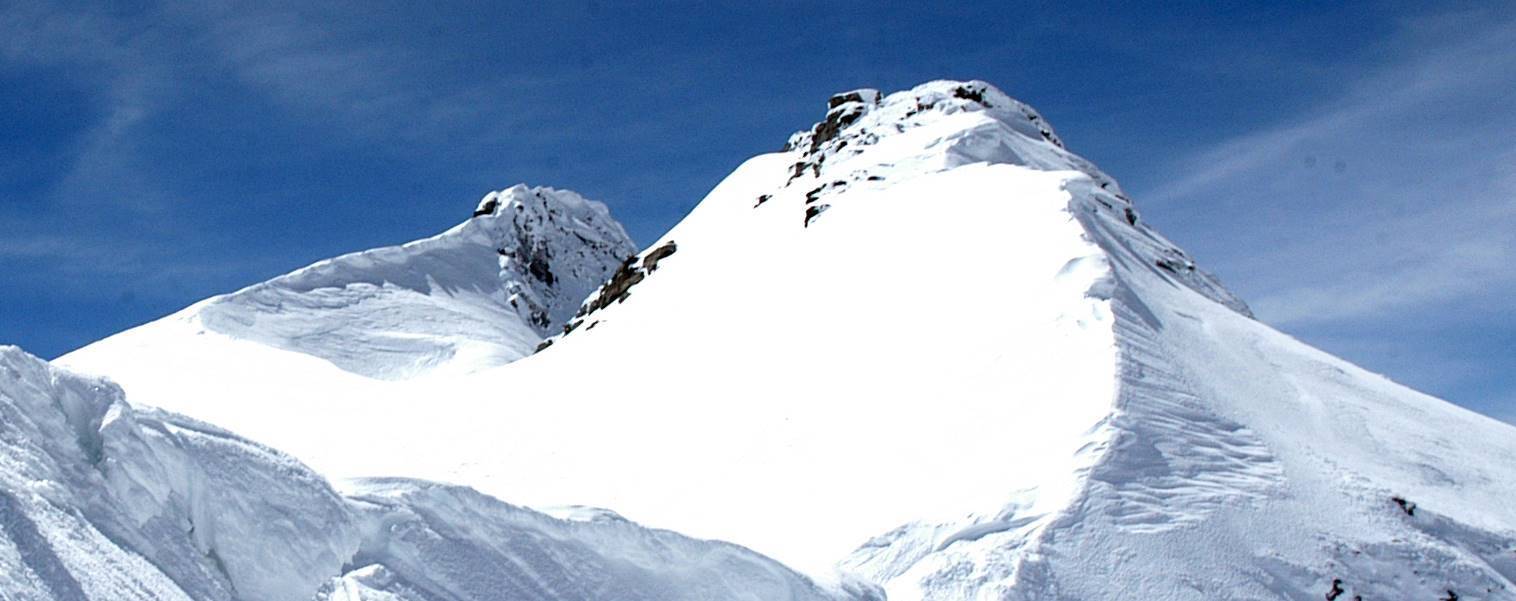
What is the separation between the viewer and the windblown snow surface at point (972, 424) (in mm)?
14438

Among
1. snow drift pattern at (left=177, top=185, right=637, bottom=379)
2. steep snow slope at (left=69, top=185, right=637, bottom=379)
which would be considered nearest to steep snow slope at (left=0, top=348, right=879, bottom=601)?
steep snow slope at (left=69, top=185, right=637, bottom=379)

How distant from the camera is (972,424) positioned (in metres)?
17.1

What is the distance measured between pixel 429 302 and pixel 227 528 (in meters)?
35.2

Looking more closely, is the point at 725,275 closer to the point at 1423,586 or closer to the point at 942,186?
the point at 942,186

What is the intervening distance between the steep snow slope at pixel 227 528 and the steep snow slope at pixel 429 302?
23086 millimetres

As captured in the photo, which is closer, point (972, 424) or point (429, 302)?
point (972, 424)

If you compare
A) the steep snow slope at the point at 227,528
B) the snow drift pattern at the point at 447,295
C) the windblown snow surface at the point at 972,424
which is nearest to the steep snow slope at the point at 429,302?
the snow drift pattern at the point at 447,295

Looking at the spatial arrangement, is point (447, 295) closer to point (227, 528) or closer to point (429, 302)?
point (429, 302)

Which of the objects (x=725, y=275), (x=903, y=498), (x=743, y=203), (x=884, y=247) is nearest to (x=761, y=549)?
(x=903, y=498)

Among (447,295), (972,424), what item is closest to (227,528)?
(972,424)

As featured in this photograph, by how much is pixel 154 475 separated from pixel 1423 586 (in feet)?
37.9

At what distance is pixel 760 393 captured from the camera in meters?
19.9

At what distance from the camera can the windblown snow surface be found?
568 inches

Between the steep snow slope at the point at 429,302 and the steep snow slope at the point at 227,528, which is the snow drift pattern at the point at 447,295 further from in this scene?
the steep snow slope at the point at 227,528
